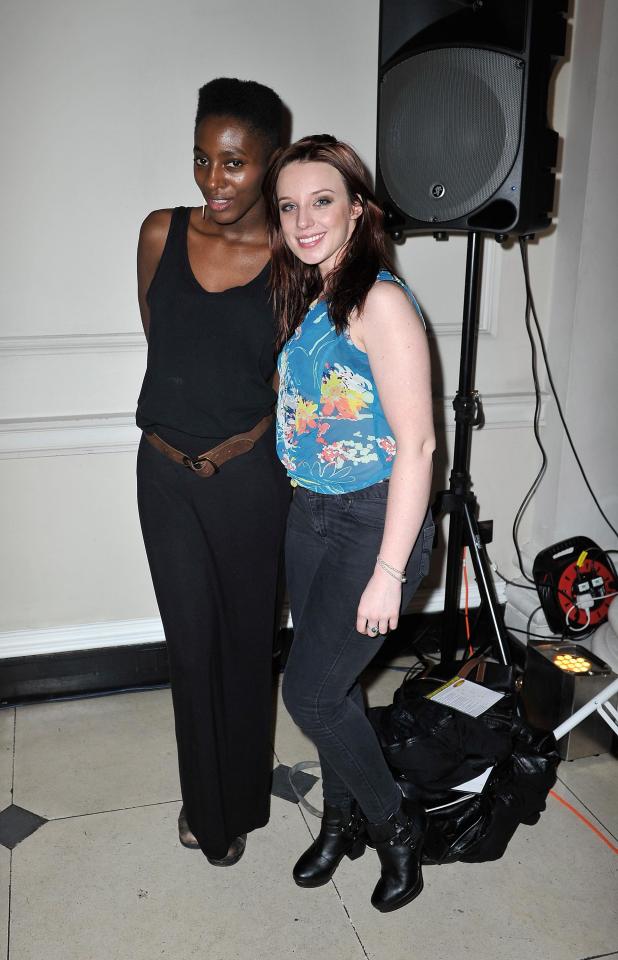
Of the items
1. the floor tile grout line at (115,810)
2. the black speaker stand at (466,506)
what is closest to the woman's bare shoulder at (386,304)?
the black speaker stand at (466,506)

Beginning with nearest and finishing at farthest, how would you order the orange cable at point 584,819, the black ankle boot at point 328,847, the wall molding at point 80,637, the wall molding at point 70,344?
1. the black ankle boot at point 328,847
2. the orange cable at point 584,819
3. the wall molding at point 70,344
4. the wall molding at point 80,637

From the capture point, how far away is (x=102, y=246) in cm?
212

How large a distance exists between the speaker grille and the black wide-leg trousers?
718 millimetres

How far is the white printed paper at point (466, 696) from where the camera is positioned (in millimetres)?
1882

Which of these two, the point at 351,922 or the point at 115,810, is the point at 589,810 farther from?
the point at 115,810

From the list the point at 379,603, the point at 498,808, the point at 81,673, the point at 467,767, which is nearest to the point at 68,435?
the point at 81,673

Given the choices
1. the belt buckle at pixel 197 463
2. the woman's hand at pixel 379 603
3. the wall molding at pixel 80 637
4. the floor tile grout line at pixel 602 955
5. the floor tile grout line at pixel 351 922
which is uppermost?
the belt buckle at pixel 197 463

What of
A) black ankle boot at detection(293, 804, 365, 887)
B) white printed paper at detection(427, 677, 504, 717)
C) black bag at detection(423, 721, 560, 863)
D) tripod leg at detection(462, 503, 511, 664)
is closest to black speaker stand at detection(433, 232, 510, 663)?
tripod leg at detection(462, 503, 511, 664)

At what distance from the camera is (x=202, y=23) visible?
2039mm

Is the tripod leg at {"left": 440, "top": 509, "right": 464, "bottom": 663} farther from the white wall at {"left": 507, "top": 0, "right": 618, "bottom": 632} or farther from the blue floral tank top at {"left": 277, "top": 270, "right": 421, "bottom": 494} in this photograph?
the blue floral tank top at {"left": 277, "top": 270, "right": 421, "bottom": 494}

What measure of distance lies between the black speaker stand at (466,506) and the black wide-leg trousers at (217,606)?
0.68m

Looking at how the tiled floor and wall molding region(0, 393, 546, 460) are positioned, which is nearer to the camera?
the tiled floor

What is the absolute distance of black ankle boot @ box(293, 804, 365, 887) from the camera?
5.60ft

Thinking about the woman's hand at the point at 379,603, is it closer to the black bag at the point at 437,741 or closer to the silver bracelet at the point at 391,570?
the silver bracelet at the point at 391,570
